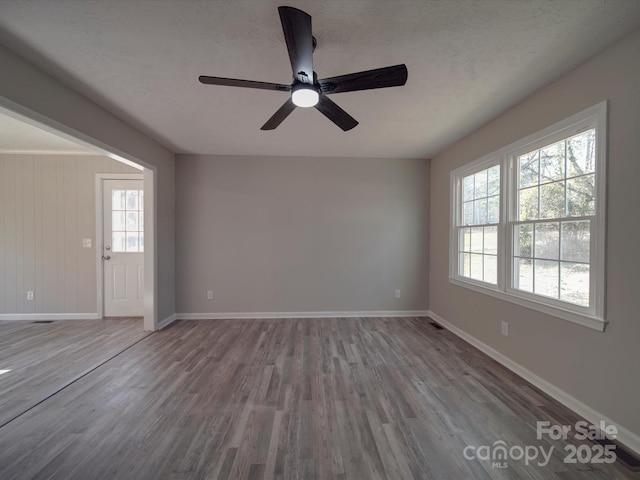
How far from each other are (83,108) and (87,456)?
2.77m

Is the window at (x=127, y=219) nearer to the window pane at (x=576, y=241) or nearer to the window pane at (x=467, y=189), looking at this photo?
the window pane at (x=467, y=189)

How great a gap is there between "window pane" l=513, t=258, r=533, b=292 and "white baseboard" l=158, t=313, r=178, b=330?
441 centimetres

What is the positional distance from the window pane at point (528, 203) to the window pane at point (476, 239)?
62 cm

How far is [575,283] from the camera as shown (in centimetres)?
193

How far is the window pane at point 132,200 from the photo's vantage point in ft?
13.0

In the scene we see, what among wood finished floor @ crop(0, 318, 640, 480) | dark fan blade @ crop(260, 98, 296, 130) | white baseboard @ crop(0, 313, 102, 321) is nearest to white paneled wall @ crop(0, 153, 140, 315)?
white baseboard @ crop(0, 313, 102, 321)

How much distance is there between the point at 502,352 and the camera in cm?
257

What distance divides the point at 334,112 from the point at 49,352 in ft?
12.8

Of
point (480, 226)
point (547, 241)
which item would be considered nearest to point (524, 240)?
point (547, 241)

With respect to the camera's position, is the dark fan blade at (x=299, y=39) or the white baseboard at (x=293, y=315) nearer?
the dark fan blade at (x=299, y=39)

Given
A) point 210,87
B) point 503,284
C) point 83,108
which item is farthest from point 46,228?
point 503,284

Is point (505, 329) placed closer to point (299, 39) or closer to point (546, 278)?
point (546, 278)

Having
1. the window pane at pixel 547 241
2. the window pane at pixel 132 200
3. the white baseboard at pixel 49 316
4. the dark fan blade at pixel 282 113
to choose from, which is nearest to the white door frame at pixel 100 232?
the white baseboard at pixel 49 316

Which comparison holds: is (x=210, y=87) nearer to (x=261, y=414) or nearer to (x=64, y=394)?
(x=261, y=414)
